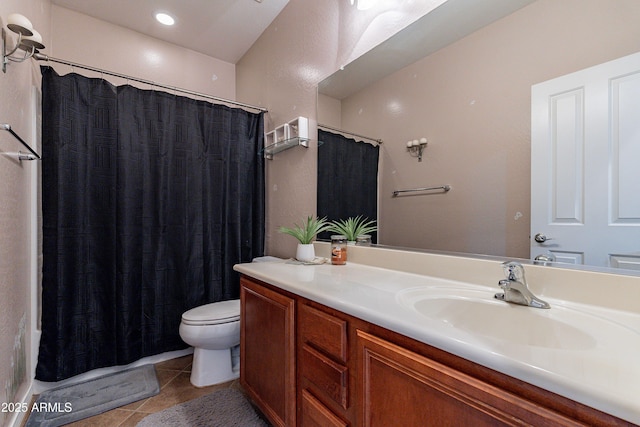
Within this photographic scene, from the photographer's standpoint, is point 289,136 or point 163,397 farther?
point 289,136

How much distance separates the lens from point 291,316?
3.56 ft

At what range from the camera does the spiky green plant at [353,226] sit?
1.54m

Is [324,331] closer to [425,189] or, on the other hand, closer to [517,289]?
[517,289]

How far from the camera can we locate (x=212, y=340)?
1695 mm

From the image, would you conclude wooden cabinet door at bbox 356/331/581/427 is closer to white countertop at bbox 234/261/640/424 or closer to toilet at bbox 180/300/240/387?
white countertop at bbox 234/261/640/424

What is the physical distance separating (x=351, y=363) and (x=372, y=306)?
191 millimetres

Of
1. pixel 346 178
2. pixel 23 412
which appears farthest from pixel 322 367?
pixel 23 412

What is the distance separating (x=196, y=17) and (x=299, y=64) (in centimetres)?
96

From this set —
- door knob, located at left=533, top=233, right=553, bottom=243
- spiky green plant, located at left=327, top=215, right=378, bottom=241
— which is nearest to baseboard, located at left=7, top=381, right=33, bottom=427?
spiky green plant, located at left=327, top=215, right=378, bottom=241

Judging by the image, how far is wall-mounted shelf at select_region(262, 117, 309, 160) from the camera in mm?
1926

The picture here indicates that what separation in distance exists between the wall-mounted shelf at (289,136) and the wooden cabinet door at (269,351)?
3.31ft

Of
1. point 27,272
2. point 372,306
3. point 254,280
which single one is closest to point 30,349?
point 27,272

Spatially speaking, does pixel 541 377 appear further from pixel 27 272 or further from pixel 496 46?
pixel 27 272

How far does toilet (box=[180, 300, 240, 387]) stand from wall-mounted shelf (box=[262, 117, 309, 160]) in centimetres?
119
